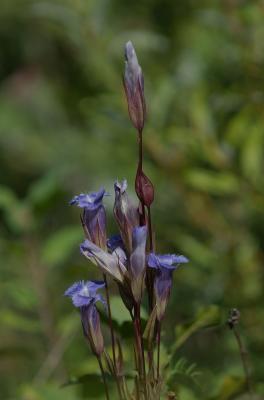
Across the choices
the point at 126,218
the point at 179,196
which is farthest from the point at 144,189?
the point at 179,196

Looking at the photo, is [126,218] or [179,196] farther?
[179,196]

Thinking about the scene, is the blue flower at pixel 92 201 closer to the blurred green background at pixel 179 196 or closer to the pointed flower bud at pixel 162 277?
the pointed flower bud at pixel 162 277

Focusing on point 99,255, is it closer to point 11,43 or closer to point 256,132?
point 256,132

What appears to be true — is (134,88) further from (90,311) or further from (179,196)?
(179,196)

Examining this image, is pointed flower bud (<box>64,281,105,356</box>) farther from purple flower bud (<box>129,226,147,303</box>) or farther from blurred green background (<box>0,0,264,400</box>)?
blurred green background (<box>0,0,264,400</box>)

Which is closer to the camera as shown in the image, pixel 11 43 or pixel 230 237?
pixel 230 237

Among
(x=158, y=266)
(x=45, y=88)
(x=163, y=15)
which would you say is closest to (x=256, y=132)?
(x=158, y=266)

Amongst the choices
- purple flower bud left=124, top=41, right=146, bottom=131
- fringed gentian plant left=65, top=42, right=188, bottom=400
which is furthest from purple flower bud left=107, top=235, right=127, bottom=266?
purple flower bud left=124, top=41, right=146, bottom=131
